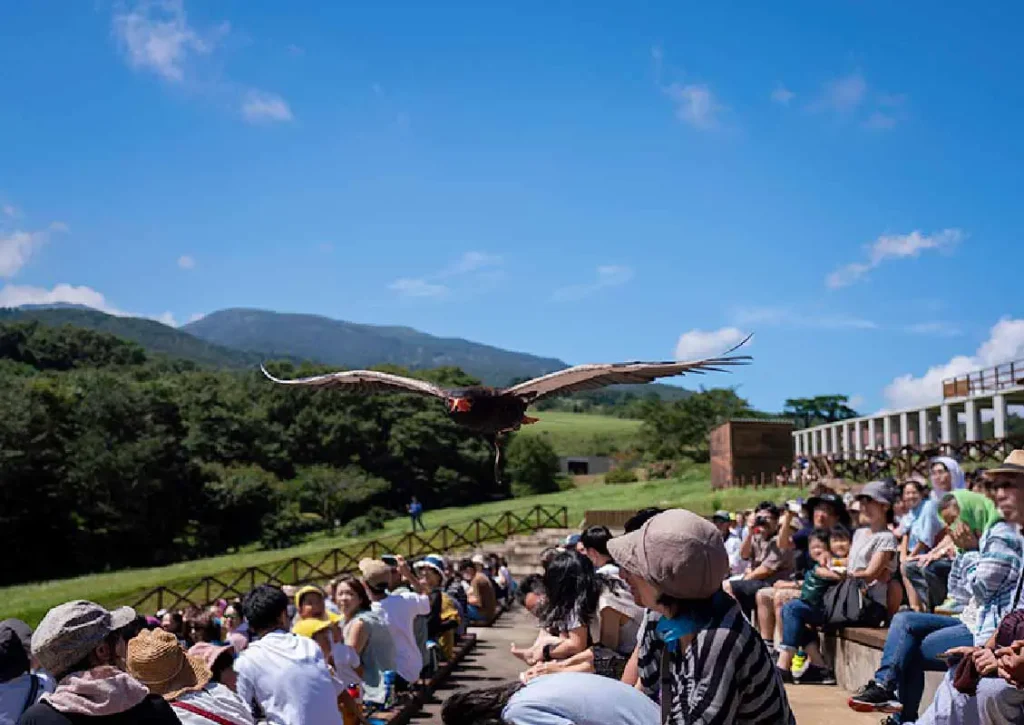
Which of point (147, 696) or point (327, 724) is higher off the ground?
point (147, 696)

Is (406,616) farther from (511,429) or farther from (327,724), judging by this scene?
(327,724)

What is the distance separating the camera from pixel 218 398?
2430 inches

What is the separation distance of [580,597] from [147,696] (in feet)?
6.64

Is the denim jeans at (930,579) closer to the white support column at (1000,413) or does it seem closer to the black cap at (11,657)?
the black cap at (11,657)

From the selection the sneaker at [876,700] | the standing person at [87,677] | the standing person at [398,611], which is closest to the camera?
the standing person at [87,677]

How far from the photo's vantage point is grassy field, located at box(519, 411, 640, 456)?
95.4 meters

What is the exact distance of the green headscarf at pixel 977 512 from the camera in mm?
5130

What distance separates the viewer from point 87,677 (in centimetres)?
280

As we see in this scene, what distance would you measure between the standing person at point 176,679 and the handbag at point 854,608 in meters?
4.24

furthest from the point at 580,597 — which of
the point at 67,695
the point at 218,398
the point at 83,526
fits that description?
the point at 218,398

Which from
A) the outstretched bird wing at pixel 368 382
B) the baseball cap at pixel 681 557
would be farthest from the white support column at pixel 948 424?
the baseball cap at pixel 681 557

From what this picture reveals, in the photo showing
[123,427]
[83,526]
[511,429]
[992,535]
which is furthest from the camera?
[123,427]

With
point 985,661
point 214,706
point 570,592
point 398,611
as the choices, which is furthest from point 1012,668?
point 398,611

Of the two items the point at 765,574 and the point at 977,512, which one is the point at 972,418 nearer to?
the point at 765,574
